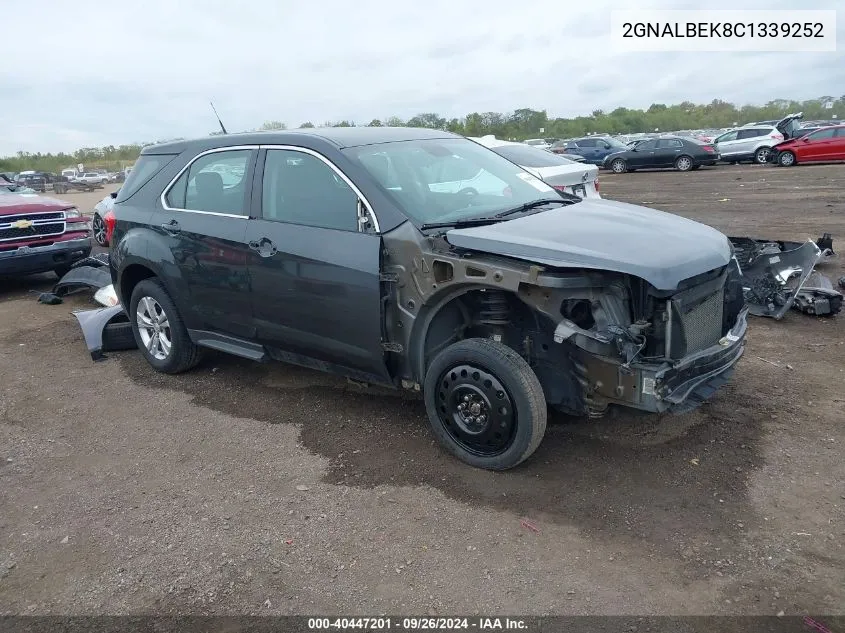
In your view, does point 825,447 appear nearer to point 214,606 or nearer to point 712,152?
point 214,606

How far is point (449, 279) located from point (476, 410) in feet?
2.44

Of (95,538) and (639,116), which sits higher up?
(639,116)

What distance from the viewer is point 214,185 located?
5.00 meters

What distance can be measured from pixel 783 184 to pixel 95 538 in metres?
18.8

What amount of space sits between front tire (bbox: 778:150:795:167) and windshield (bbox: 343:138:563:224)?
2241 centimetres

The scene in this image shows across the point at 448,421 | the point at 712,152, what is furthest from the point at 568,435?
the point at 712,152

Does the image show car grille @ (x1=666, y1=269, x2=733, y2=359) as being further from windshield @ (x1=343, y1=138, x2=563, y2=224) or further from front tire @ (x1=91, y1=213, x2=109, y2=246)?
front tire @ (x1=91, y1=213, x2=109, y2=246)

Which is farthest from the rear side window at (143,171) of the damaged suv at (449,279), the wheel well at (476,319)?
the wheel well at (476,319)

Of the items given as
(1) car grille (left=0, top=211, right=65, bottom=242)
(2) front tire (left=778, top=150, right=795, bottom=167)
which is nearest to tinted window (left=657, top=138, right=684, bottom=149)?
(2) front tire (left=778, top=150, right=795, bottom=167)

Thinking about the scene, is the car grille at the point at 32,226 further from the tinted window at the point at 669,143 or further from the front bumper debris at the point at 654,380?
the tinted window at the point at 669,143

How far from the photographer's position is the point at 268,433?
457 centimetres

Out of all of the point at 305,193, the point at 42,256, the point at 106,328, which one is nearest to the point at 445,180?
the point at 305,193

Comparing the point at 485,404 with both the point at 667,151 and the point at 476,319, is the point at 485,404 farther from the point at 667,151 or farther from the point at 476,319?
the point at 667,151

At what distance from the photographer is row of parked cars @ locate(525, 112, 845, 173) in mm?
22906
